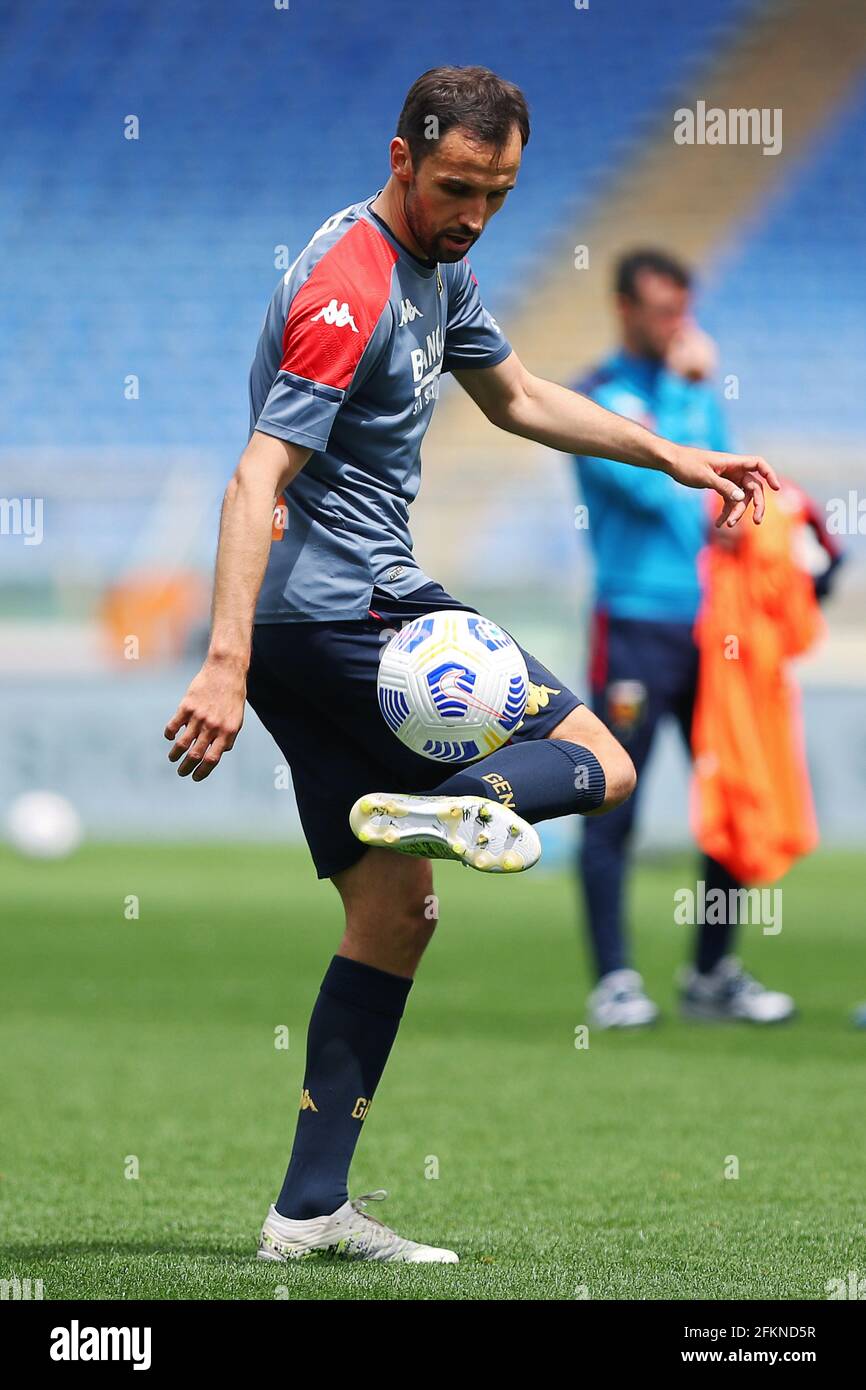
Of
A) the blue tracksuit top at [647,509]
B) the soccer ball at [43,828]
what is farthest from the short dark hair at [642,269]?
the soccer ball at [43,828]

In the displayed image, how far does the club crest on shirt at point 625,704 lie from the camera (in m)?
6.36

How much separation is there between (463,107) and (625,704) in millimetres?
3681

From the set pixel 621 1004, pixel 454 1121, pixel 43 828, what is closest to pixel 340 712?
pixel 454 1121

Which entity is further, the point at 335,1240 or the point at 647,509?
the point at 647,509

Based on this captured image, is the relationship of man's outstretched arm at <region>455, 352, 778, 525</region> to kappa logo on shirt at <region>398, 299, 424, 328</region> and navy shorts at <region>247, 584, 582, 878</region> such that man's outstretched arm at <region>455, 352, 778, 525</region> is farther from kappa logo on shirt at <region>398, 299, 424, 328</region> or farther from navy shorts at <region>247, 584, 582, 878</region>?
navy shorts at <region>247, 584, 582, 878</region>

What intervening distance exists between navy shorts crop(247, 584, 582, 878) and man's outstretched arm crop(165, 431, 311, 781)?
0.89ft

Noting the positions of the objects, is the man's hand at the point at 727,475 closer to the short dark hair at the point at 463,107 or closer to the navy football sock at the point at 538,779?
the navy football sock at the point at 538,779

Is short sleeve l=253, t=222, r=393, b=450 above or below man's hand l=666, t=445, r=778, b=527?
above

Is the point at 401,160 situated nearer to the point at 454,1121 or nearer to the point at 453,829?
the point at 453,829

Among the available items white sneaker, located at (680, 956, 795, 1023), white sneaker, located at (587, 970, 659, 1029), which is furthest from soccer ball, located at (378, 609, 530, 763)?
white sneaker, located at (680, 956, 795, 1023)

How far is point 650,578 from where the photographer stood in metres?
6.52

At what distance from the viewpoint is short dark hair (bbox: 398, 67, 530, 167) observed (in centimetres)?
287

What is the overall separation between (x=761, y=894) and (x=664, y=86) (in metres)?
10.8

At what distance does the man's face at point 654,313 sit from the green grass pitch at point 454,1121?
237cm
